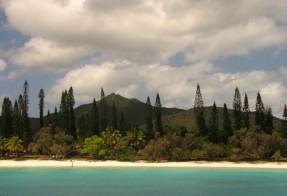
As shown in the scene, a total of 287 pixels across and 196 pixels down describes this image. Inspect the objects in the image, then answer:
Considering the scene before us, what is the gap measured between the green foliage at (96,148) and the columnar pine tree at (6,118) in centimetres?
2541

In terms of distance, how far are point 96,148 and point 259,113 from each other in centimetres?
4117

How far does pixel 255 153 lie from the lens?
231 feet

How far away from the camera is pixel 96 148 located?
75188 millimetres

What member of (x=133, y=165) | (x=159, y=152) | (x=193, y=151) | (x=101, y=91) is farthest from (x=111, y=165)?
(x=101, y=91)

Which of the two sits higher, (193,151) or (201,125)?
(201,125)

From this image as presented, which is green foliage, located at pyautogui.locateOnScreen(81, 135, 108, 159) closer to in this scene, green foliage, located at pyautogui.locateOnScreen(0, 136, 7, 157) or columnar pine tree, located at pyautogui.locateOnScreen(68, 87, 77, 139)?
green foliage, located at pyautogui.locateOnScreen(0, 136, 7, 157)

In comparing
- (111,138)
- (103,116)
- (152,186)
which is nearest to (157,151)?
(111,138)

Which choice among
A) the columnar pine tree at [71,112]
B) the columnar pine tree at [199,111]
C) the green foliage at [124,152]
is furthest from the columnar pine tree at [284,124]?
the columnar pine tree at [71,112]

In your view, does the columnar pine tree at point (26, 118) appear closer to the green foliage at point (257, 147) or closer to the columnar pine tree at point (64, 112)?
the columnar pine tree at point (64, 112)

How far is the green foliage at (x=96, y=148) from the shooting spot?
7512cm

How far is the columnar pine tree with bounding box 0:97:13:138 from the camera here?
92625 mm

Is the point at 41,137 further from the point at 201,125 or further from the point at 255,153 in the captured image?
the point at 255,153

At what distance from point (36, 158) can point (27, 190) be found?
43141 mm

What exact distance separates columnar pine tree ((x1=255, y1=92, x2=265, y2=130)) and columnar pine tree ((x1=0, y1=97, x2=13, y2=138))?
5666 centimetres
